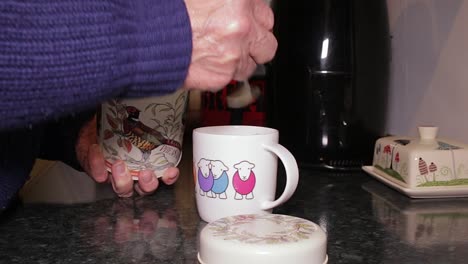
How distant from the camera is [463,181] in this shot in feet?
2.44

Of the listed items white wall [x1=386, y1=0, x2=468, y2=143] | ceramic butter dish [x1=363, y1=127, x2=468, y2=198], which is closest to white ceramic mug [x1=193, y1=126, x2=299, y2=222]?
ceramic butter dish [x1=363, y1=127, x2=468, y2=198]

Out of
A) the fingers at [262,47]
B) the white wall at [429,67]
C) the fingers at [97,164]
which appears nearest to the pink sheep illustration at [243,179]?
the fingers at [262,47]

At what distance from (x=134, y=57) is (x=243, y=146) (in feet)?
0.57

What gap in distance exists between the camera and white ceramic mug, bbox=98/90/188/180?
72 cm

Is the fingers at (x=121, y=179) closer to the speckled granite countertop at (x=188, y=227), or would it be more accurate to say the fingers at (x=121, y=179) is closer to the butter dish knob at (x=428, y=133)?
the speckled granite countertop at (x=188, y=227)

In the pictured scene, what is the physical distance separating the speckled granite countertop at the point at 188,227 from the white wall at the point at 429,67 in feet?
0.69

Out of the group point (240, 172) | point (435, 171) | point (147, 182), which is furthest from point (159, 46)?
point (435, 171)

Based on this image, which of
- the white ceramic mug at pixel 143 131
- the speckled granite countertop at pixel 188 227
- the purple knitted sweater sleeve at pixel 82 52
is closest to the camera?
the purple knitted sweater sleeve at pixel 82 52

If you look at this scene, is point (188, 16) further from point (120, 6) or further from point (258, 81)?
point (258, 81)

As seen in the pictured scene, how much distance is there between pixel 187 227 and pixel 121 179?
161 mm

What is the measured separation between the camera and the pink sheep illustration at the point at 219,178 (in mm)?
588

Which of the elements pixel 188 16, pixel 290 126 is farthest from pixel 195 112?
pixel 188 16

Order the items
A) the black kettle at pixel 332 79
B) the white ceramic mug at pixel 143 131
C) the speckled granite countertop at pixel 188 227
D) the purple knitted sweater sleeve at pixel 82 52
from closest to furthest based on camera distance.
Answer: the purple knitted sweater sleeve at pixel 82 52, the speckled granite countertop at pixel 188 227, the white ceramic mug at pixel 143 131, the black kettle at pixel 332 79

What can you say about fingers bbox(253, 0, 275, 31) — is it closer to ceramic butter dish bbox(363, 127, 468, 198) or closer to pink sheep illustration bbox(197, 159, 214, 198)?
pink sheep illustration bbox(197, 159, 214, 198)
